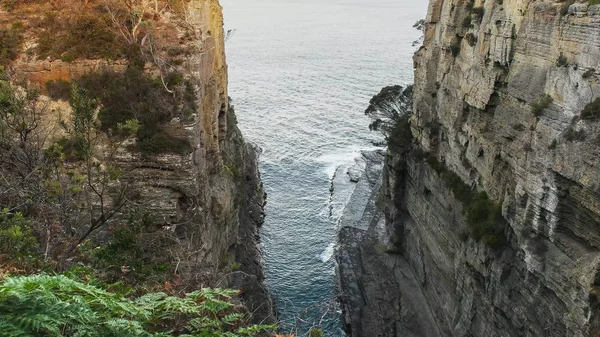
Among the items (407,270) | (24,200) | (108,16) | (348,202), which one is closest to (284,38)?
(348,202)

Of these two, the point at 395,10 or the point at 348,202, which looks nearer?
the point at 348,202

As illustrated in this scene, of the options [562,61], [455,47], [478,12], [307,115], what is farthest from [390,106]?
[562,61]

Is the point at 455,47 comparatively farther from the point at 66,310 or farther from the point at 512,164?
the point at 66,310

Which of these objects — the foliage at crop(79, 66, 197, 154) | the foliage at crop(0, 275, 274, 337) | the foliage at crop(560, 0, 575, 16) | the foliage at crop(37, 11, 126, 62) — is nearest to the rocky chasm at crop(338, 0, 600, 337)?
the foliage at crop(560, 0, 575, 16)

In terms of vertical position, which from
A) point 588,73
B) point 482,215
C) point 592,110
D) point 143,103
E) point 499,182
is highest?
point 588,73

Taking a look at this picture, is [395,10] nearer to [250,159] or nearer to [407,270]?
[250,159]

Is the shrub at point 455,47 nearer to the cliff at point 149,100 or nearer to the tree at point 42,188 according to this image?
the cliff at point 149,100

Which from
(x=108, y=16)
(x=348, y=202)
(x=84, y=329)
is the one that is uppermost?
(x=108, y=16)
